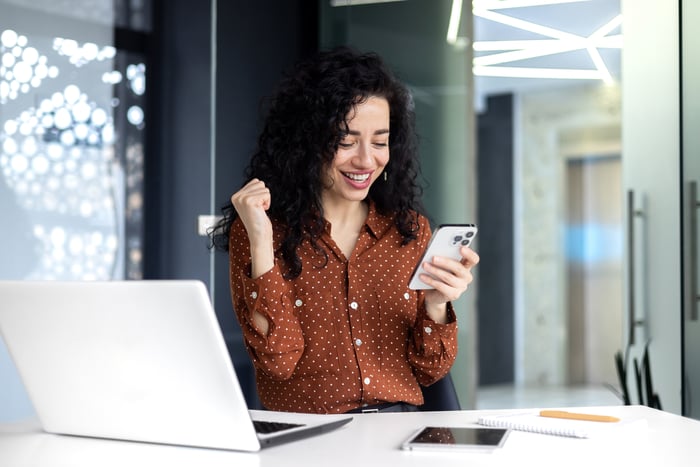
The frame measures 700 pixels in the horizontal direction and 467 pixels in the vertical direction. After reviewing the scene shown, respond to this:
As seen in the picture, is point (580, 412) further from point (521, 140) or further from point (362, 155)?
point (521, 140)

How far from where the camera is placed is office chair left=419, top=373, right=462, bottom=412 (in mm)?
2029

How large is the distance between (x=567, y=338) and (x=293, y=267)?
6.28 metres

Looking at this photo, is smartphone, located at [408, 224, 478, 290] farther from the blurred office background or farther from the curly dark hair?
the blurred office background

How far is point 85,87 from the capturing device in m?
3.29

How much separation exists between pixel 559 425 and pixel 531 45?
2.87m

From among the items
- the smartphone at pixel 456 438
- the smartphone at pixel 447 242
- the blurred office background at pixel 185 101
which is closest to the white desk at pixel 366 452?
the smartphone at pixel 456 438

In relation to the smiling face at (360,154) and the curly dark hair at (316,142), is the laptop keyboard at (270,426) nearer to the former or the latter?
the curly dark hair at (316,142)

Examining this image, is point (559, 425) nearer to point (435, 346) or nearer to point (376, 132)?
point (435, 346)

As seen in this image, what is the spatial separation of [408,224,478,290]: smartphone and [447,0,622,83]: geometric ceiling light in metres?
2.48

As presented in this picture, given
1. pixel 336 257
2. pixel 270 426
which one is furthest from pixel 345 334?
pixel 270 426

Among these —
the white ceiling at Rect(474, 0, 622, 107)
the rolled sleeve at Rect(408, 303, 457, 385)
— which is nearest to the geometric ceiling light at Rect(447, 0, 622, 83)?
the white ceiling at Rect(474, 0, 622, 107)

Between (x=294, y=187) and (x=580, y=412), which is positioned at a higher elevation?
(x=294, y=187)

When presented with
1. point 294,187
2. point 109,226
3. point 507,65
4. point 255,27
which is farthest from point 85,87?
point 507,65

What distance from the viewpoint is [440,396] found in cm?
205
